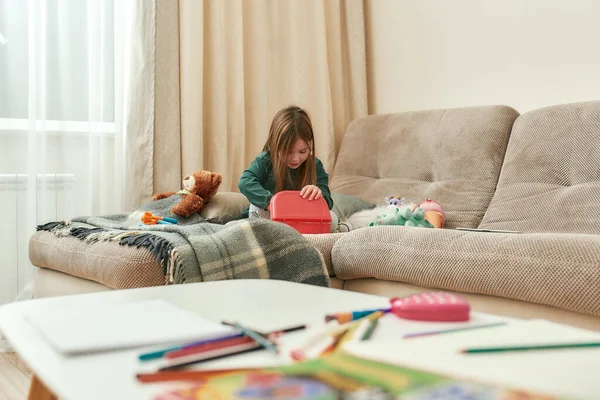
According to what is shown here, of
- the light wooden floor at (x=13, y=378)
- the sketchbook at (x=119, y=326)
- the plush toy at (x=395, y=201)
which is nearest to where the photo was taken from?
the sketchbook at (x=119, y=326)

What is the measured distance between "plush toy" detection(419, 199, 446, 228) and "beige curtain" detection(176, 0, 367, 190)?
995 millimetres

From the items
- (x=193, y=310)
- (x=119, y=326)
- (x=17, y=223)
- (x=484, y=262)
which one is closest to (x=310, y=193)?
(x=484, y=262)

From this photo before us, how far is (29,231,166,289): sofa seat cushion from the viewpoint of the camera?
1738 mm

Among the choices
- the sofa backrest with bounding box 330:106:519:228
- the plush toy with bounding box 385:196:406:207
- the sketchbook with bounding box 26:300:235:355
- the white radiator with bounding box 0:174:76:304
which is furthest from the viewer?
the white radiator with bounding box 0:174:76:304

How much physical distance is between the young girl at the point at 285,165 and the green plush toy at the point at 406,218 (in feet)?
1.15

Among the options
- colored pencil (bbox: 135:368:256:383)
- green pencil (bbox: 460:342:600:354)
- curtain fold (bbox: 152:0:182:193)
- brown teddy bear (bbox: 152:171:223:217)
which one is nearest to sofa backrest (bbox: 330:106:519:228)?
brown teddy bear (bbox: 152:171:223:217)

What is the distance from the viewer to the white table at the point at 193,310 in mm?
527

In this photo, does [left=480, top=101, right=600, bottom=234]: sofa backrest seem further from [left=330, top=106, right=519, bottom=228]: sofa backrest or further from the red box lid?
the red box lid

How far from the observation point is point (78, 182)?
2930 millimetres

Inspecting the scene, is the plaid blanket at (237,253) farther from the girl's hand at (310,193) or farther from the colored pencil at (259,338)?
the colored pencil at (259,338)

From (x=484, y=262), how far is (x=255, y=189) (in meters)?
1.21

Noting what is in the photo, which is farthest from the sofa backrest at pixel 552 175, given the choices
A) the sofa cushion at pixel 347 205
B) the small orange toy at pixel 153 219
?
the small orange toy at pixel 153 219

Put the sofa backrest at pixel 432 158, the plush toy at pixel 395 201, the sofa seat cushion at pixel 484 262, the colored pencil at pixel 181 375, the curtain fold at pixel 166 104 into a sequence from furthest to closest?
the curtain fold at pixel 166 104 → the plush toy at pixel 395 201 → the sofa backrest at pixel 432 158 → the sofa seat cushion at pixel 484 262 → the colored pencil at pixel 181 375

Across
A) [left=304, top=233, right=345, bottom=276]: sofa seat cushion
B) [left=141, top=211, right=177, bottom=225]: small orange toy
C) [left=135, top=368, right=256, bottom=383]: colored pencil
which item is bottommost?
[left=135, top=368, right=256, bottom=383]: colored pencil
